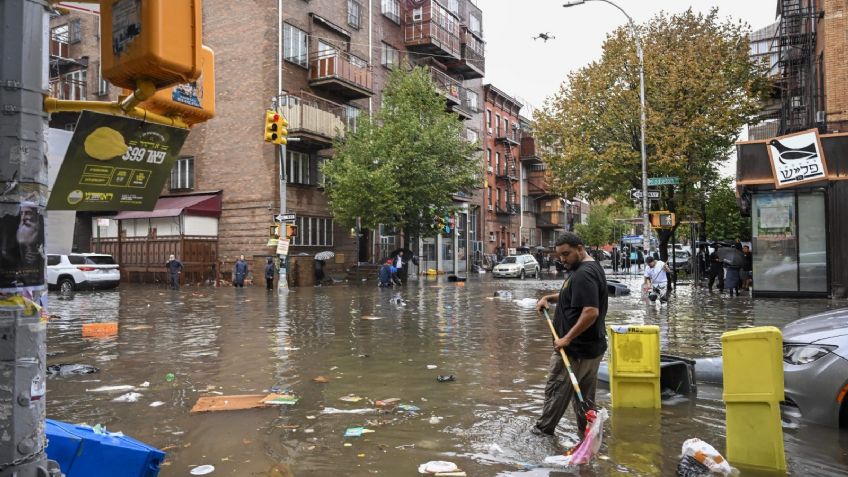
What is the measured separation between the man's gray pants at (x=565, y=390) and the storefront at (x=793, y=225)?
1580cm

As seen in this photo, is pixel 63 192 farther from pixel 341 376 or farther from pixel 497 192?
pixel 497 192

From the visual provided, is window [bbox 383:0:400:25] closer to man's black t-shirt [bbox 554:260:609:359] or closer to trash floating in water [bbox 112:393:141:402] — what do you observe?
trash floating in water [bbox 112:393:141:402]

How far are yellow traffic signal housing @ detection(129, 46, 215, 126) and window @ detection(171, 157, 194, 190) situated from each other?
30952mm

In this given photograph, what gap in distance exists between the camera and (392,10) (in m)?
38.3

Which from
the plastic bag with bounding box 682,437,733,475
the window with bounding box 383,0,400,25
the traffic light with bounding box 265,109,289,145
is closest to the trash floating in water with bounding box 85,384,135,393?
the plastic bag with bounding box 682,437,733,475

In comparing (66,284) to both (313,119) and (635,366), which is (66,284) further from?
(635,366)

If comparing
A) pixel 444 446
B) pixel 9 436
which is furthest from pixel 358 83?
pixel 9 436

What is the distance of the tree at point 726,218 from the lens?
39.2 meters

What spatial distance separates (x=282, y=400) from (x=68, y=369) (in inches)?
144

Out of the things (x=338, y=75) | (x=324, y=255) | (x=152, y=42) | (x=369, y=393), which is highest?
(x=338, y=75)

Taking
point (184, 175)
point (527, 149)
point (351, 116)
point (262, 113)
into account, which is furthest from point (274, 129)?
point (527, 149)

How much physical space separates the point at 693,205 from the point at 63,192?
29.7 m

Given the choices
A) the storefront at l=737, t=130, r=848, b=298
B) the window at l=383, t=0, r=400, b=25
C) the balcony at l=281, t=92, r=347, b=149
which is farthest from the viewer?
the window at l=383, t=0, r=400, b=25

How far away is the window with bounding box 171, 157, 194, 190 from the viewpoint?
32862 millimetres
